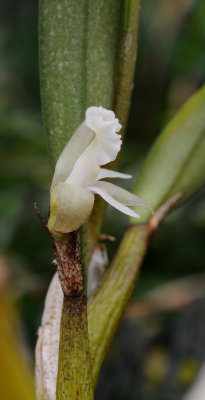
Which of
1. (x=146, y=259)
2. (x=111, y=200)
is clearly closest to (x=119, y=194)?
(x=111, y=200)

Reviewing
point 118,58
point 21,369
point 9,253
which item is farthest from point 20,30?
point 21,369

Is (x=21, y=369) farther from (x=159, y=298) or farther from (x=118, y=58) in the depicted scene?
(x=159, y=298)

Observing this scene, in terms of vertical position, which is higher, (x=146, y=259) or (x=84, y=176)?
(x=84, y=176)

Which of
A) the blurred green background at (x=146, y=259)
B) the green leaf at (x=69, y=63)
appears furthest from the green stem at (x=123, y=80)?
the blurred green background at (x=146, y=259)

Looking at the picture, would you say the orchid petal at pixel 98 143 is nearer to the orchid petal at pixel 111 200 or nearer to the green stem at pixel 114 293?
the orchid petal at pixel 111 200

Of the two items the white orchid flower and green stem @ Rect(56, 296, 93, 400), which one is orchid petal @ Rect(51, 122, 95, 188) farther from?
green stem @ Rect(56, 296, 93, 400)

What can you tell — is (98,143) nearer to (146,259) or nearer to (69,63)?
(69,63)
